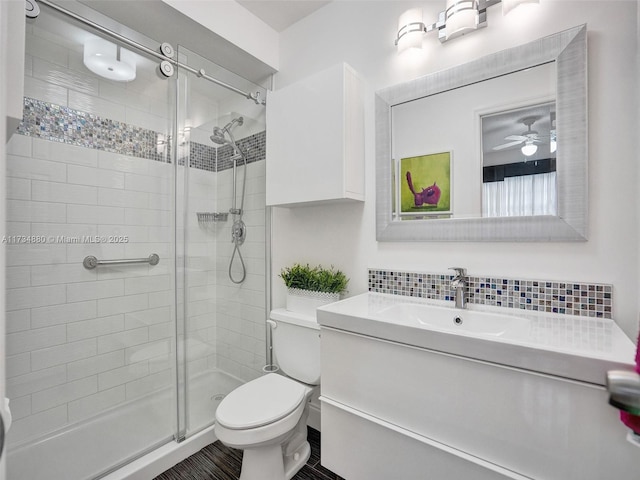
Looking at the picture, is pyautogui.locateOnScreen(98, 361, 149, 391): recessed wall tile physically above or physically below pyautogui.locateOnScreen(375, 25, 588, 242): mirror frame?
below

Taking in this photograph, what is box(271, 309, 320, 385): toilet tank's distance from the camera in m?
1.64

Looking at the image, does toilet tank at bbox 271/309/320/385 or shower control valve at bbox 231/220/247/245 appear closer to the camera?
toilet tank at bbox 271/309/320/385

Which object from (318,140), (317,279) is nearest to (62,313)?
(317,279)

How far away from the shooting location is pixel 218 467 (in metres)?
1.60

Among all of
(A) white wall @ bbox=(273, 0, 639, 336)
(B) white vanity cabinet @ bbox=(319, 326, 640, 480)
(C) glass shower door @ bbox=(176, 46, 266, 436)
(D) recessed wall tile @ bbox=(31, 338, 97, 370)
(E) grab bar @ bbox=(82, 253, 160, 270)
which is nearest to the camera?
(B) white vanity cabinet @ bbox=(319, 326, 640, 480)

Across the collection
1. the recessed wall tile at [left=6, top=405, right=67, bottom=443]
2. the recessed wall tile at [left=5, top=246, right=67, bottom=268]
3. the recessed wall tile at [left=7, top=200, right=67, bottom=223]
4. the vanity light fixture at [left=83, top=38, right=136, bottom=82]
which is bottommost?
the recessed wall tile at [left=6, top=405, right=67, bottom=443]

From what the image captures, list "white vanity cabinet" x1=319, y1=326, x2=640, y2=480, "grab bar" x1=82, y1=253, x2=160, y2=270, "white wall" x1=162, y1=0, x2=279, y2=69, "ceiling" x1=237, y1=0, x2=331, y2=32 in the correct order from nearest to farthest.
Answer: "white vanity cabinet" x1=319, y1=326, x2=640, y2=480 < "grab bar" x1=82, y1=253, x2=160, y2=270 < "white wall" x1=162, y1=0, x2=279, y2=69 < "ceiling" x1=237, y1=0, x2=331, y2=32

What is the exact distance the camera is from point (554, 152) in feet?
4.01

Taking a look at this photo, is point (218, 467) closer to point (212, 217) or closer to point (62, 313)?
point (62, 313)

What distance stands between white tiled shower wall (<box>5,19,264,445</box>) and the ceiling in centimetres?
70

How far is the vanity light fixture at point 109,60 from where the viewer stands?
1521mm

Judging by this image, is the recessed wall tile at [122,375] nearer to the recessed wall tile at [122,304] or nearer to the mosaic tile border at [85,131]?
the recessed wall tile at [122,304]

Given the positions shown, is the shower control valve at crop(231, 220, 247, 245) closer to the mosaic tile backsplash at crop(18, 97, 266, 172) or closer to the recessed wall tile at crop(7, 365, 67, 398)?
the mosaic tile backsplash at crop(18, 97, 266, 172)

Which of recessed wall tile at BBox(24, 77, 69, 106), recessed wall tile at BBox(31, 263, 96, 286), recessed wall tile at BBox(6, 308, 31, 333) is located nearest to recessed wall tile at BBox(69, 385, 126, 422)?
recessed wall tile at BBox(6, 308, 31, 333)
